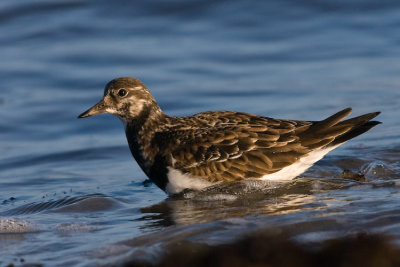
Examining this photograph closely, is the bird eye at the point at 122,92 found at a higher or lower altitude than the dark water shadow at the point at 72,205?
higher

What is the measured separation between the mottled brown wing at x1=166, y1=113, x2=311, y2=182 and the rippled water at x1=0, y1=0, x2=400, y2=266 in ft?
0.57

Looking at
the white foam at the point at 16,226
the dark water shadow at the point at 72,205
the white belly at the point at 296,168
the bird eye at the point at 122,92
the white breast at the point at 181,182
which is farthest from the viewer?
the bird eye at the point at 122,92

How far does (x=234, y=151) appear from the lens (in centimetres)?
651

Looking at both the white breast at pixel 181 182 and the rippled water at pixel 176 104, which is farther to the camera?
the white breast at pixel 181 182

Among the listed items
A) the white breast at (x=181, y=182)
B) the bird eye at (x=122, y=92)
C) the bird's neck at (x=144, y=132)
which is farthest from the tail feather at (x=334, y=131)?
the bird eye at (x=122, y=92)

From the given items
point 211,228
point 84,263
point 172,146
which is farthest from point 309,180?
point 84,263

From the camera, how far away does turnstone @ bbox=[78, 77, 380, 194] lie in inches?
255

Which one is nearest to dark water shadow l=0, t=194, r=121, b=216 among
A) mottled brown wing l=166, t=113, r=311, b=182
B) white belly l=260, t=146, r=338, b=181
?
mottled brown wing l=166, t=113, r=311, b=182

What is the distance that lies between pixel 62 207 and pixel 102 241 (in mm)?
1424

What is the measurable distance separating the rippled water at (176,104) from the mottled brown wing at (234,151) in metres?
0.17

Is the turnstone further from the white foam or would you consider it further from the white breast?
the white foam

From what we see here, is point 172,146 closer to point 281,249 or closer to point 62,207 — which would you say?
point 62,207

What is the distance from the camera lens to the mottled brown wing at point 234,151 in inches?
255

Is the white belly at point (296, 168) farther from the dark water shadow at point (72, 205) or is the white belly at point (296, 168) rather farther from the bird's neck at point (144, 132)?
the dark water shadow at point (72, 205)
